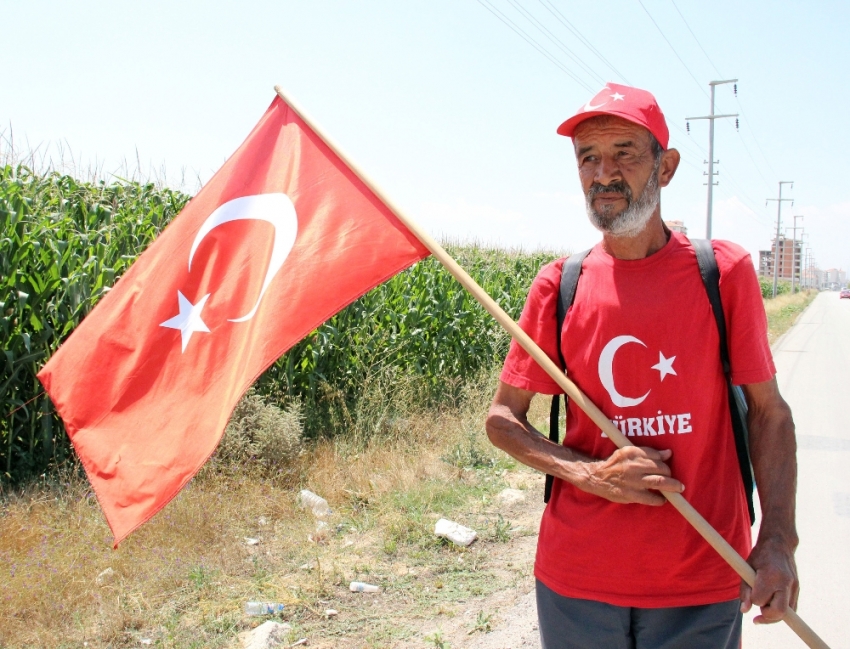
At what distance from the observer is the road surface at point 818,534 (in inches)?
166

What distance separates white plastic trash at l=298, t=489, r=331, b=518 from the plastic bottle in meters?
1.63

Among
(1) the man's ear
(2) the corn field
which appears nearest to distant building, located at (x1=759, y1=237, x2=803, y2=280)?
(2) the corn field

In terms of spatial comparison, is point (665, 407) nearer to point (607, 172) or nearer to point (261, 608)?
point (607, 172)

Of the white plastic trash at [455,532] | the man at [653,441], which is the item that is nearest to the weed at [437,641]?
the white plastic trash at [455,532]

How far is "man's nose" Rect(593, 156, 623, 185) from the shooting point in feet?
7.21

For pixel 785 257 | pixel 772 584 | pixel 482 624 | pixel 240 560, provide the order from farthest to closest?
pixel 785 257
pixel 240 560
pixel 482 624
pixel 772 584

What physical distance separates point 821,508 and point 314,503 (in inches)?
166

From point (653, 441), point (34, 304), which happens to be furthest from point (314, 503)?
point (653, 441)

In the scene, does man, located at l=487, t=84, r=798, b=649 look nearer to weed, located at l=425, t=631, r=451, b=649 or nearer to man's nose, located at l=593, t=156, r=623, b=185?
man's nose, located at l=593, t=156, r=623, b=185

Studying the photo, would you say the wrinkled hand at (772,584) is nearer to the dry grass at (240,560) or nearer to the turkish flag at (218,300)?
the turkish flag at (218,300)

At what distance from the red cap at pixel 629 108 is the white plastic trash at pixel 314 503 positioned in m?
4.33

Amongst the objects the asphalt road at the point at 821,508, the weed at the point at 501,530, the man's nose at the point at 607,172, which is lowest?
the asphalt road at the point at 821,508

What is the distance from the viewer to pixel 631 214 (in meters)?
2.16

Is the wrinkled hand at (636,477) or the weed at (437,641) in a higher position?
the wrinkled hand at (636,477)
